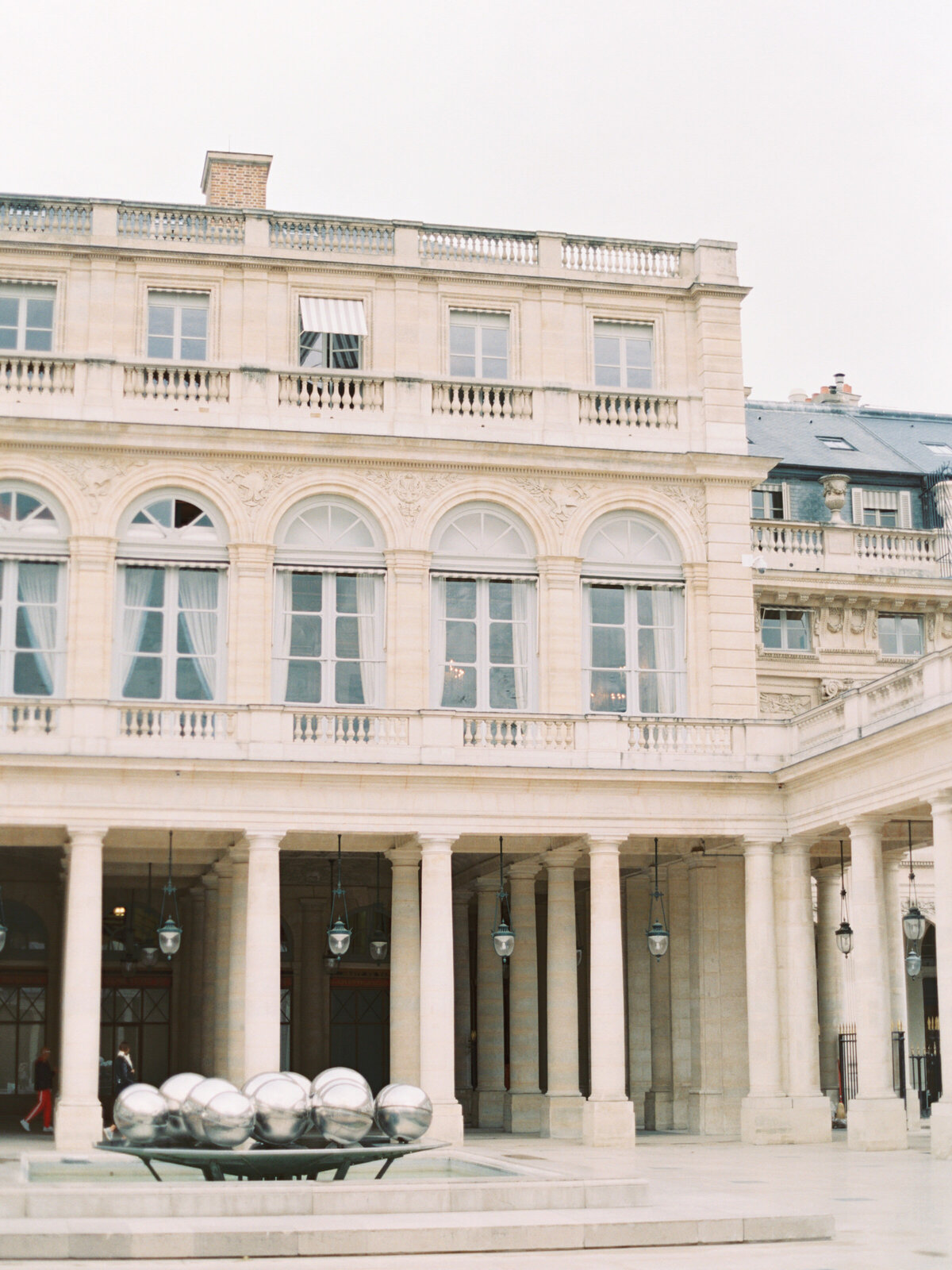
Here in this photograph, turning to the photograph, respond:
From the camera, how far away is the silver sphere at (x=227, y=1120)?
1881 cm

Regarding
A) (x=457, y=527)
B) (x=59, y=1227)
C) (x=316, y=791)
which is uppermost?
(x=457, y=527)

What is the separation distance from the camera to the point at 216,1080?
64.6 feet

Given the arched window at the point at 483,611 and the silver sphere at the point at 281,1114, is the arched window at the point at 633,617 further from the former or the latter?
the silver sphere at the point at 281,1114

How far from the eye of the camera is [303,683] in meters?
33.3

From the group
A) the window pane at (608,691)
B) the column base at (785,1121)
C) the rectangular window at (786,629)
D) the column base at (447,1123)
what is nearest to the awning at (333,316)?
the window pane at (608,691)

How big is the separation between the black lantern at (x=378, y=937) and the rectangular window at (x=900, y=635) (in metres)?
12.0

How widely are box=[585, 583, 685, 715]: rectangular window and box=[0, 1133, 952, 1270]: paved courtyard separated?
7877 millimetres

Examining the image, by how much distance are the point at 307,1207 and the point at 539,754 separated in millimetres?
15705

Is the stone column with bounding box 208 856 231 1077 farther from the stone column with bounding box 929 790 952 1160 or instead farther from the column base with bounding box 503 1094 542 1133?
the stone column with bounding box 929 790 952 1160

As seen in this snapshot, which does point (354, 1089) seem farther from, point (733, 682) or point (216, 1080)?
point (733, 682)

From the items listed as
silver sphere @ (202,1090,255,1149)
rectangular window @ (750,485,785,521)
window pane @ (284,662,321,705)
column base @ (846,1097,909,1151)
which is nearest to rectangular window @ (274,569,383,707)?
window pane @ (284,662,321,705)

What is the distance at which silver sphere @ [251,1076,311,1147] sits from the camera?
19.1 meters

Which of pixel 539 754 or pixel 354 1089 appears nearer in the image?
pixel 354 1089

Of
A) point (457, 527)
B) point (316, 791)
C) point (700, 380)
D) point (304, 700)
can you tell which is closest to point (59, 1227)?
point (316, 791)
